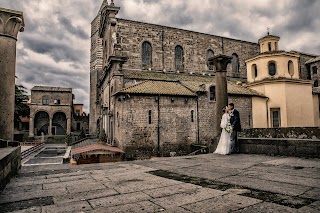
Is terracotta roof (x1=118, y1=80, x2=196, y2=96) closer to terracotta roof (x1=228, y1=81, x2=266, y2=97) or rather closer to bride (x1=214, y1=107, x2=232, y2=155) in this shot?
terracotta roof (x1=228, y1=81, x2=266, y2=97)

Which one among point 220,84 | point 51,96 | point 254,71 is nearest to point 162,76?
point 254,71

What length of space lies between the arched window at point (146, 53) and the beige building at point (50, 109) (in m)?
25.4

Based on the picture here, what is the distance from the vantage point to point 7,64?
6395 millimetres

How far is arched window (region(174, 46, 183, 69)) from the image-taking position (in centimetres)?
2662

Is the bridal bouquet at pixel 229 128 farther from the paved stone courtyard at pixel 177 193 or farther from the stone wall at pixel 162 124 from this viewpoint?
the stone wall at pixel 162 124

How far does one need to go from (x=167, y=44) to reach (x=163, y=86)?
753 cm

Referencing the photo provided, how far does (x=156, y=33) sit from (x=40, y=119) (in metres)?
32.0

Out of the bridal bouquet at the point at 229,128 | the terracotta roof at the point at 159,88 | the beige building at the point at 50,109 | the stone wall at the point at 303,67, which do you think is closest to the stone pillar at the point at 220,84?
the bridal bouquet at the point at 229,128

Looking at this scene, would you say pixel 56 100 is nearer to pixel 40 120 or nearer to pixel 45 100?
pixel 45 100

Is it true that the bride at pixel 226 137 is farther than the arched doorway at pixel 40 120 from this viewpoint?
No

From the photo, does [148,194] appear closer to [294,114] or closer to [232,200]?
[232,200]

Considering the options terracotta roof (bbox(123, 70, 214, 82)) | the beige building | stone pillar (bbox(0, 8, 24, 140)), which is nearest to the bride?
stone pillar (bbox(0, 8, 24, 140))

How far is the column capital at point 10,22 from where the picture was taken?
6469 millimetres

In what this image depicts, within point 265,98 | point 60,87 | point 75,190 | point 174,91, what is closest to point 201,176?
point 75,190
